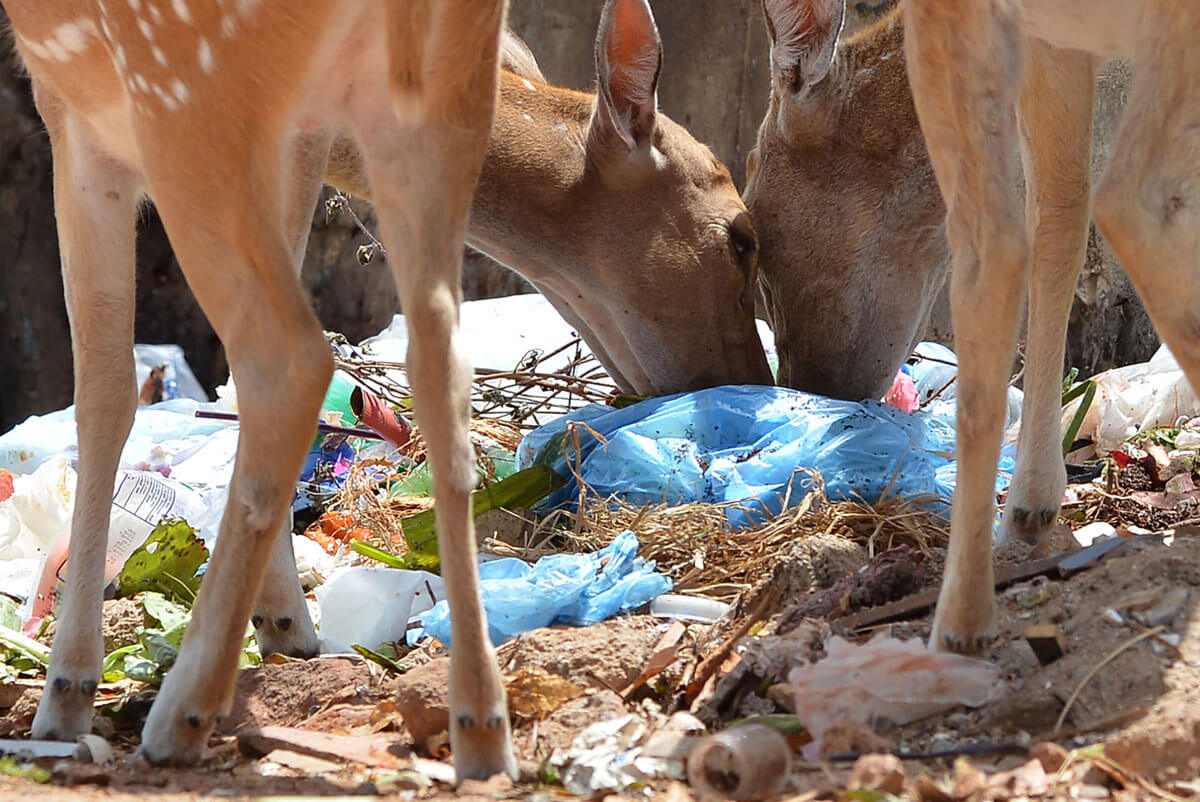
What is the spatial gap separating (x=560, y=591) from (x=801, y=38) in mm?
2412

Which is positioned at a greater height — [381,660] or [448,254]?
[448,254]

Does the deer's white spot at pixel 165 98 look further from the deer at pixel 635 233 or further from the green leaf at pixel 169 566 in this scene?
the deer at pixel 635 233

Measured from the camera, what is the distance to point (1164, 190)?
8.18ft

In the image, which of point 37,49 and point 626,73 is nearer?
point 37,49

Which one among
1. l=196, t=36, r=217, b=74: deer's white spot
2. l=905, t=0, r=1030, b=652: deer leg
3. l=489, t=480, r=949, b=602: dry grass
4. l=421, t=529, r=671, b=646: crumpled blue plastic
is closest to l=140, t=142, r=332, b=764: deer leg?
l=196, t=36, r=217, b=74: deer's white spot

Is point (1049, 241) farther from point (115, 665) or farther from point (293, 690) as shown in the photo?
point (115, 665)

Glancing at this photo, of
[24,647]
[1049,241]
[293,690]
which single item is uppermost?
[1049,241]

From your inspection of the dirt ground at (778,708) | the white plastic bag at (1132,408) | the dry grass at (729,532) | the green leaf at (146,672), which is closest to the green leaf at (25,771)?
the dirt ground at (778,708)

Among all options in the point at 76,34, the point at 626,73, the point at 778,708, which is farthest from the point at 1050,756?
the point at 626,73

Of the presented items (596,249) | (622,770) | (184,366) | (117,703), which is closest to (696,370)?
(596,249)

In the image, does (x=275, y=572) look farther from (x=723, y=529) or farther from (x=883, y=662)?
(x=883, y=662)

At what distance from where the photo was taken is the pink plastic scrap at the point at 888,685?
235 cm

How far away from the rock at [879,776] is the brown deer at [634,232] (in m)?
3.06

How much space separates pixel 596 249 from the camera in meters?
5.05
